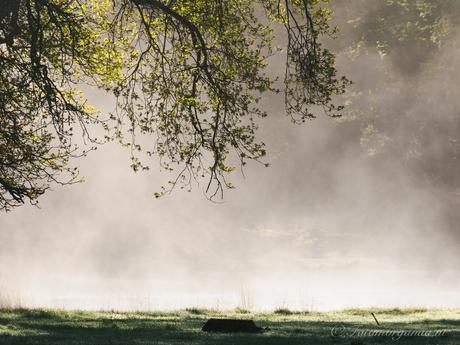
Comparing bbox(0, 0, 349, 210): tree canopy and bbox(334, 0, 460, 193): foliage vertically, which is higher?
bbox(334, 0, 460, 193): foliage

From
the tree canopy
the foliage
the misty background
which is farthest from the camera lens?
the misty background

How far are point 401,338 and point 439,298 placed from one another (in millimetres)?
16758

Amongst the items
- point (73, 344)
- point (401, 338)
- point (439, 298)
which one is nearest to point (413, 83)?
point (439, 298)

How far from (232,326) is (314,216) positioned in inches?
1457

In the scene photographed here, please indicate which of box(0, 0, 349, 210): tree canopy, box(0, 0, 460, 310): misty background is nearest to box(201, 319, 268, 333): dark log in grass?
box(0, 0, 349, 210): tree canopy

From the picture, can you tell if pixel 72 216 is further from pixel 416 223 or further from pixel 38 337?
pixel 38 337

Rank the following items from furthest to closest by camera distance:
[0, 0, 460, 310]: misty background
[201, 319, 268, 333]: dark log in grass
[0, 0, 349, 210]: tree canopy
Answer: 1. [0, 0, 460, 310]: misty background
2. [0, 0, 349, 210]: tree canopy
3. [201, 319, 268, 333]: dark log in grass

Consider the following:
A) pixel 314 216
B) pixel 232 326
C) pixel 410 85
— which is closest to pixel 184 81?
pixel 232 326

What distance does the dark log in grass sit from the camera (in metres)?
7.08

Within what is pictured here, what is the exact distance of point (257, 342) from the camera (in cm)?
581

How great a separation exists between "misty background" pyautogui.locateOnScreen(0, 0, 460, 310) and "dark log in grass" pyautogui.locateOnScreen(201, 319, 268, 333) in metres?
12.4

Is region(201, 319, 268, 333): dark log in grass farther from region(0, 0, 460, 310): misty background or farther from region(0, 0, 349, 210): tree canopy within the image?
region(0, 0, 460, 310): misty background

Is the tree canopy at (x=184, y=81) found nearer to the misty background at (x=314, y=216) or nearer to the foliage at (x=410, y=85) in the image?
the misty background at (x=314, y=216)

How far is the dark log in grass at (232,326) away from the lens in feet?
23.2
